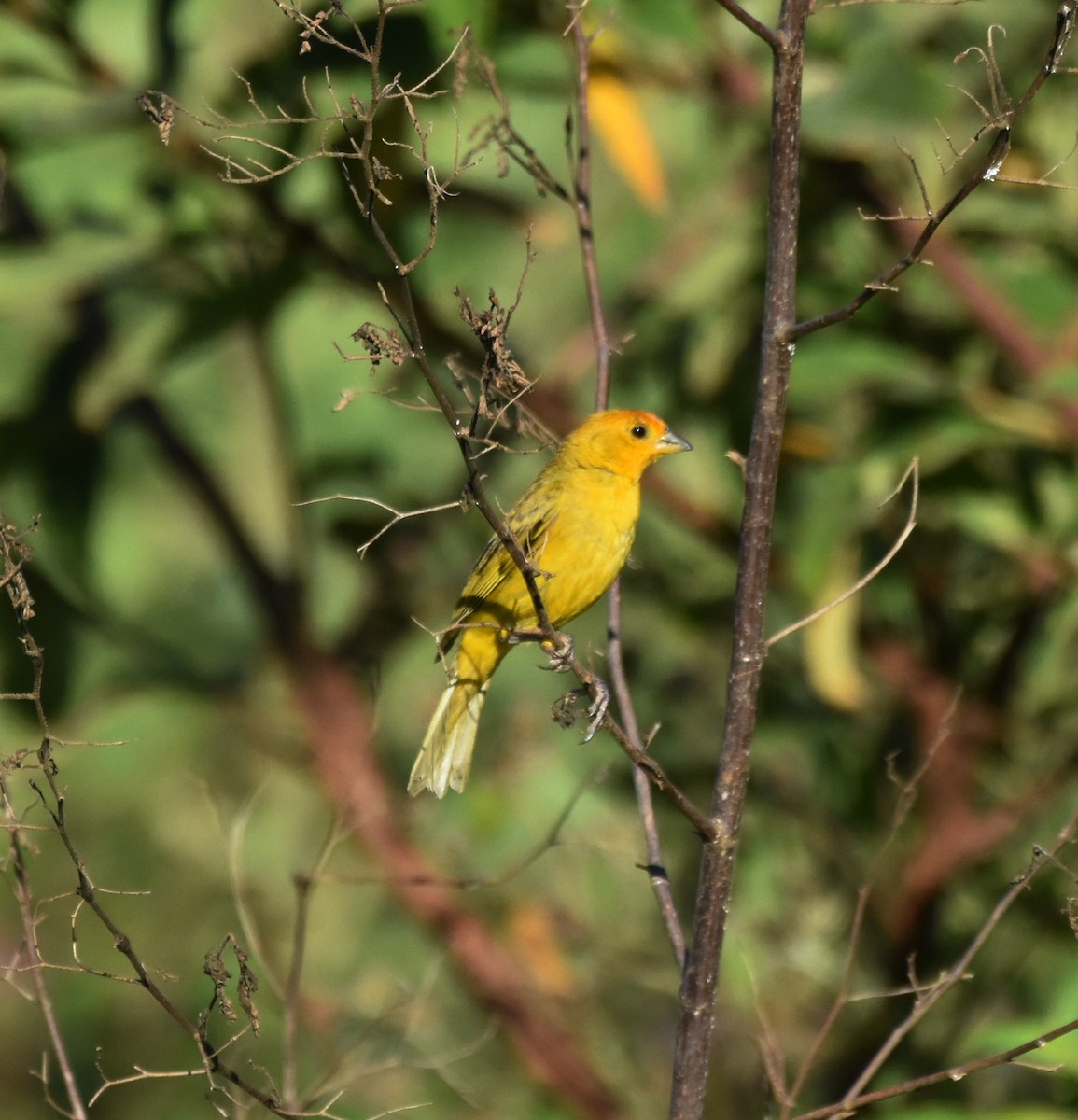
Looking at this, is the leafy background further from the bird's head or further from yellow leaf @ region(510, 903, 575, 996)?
the bird's head

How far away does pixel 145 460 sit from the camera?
16.8ft

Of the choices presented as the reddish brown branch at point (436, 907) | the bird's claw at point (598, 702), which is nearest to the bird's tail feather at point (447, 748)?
the reddish brown branch at point (436, 907)

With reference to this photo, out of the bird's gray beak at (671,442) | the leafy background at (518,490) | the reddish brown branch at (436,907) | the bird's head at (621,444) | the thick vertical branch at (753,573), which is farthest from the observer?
the reddish brown branch at (436,907)

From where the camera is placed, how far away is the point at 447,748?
12.2ft

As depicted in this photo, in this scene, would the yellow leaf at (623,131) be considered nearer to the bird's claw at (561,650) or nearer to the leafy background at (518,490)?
the leafy background at (518,490)

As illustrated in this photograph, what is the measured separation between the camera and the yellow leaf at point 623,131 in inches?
170

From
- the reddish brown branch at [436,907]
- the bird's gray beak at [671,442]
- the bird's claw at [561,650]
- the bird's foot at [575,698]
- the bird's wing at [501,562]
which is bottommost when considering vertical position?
the reddish brown branch at [436,907]

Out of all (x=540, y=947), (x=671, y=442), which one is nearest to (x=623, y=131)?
(x=671, y=442)

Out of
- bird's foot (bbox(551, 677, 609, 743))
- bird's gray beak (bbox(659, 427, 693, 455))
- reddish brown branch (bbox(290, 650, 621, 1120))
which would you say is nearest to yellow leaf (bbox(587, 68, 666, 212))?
bird's gray beak (bbox(659, 427, 693, 455))

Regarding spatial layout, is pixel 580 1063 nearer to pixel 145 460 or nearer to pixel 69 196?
pixel 145 460

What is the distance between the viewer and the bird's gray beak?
4.01 metres

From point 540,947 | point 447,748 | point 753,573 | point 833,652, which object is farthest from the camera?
point 540,947

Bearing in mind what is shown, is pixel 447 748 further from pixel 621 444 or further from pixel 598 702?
pixel 598 702

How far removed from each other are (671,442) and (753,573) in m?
2.07
